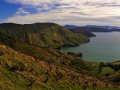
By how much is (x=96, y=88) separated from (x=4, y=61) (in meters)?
26.1

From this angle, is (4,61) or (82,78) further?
(82,78)

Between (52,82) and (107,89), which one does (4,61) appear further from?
(107,89)

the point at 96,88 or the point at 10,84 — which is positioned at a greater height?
the point at 10,84

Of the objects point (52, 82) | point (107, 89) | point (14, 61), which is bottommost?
point (107, 89)

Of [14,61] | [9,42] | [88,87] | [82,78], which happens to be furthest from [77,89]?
[9,42]

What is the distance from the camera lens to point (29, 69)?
69.6 metres

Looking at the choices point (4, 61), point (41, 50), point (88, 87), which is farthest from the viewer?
point (41, 50)

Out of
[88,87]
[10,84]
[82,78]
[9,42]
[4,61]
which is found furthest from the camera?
[9,42]

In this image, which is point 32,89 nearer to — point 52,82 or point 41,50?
point 52,82

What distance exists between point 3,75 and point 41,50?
233 feet

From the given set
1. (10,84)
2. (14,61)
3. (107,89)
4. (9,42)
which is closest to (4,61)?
(14,61)

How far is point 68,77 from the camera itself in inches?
2948

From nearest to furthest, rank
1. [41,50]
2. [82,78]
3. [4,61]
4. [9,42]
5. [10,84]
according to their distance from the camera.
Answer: [10,84] → [4,61] → [82,78] → [9,42] → [41,50]

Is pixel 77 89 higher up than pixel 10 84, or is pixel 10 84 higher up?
pixel 10 84
